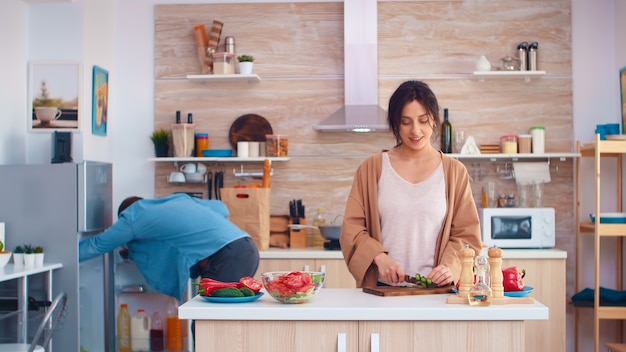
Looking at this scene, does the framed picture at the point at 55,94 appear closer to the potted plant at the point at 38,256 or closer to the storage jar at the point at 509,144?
the potted plant at the point at 38,256

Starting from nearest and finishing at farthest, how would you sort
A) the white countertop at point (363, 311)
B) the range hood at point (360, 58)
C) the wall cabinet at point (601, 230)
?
the white countertop at point (363, 311)
the wall cabinet at point (601, 230)
the range hood at point (360, 58)

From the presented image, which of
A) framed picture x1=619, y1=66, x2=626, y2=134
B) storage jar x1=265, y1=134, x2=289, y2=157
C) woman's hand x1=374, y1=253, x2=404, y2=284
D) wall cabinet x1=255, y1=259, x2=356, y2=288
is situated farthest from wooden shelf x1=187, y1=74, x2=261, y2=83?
woman's hand x1=374, y1=253, x2=404, y2=284

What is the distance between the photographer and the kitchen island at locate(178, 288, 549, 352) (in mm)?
2408

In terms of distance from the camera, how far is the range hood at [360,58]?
5.55m

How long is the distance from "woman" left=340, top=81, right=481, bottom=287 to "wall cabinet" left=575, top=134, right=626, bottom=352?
2.39 metres

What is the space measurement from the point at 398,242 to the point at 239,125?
2.98 meters

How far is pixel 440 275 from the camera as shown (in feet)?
9.00

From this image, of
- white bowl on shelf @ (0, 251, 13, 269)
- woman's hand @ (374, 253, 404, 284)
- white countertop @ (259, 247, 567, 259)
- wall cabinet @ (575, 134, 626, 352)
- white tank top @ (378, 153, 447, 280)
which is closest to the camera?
woman's hand @ (374, 253, 404, 284)

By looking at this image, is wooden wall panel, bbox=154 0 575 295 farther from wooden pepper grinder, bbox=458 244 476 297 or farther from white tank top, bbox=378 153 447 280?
wooden pepper grinder, bbox=458 244 476 297

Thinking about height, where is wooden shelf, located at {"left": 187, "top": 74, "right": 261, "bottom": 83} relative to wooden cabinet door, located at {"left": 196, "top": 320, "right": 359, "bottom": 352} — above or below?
above

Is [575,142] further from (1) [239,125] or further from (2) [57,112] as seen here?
(2) [57,112]

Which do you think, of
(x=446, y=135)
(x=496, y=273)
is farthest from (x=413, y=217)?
(x=446, y=135)

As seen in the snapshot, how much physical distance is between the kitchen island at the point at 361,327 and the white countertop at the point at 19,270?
1758 mm

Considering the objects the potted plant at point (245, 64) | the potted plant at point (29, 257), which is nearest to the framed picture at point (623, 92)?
the potted plant at point (245, 64)
